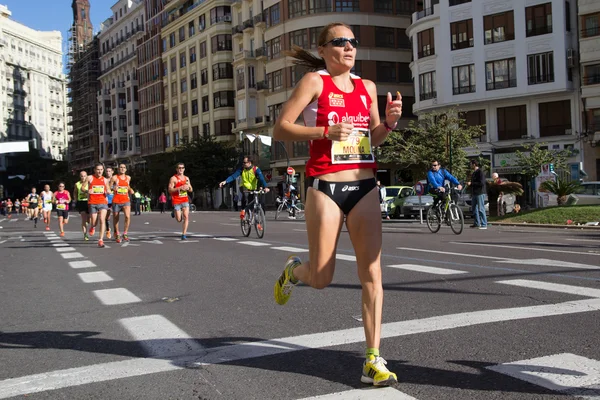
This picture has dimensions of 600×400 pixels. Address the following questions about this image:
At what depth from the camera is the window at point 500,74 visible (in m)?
46.2

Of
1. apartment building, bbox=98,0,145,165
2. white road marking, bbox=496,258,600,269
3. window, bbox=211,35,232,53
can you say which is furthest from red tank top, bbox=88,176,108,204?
apartment building, bbox=98,0,145,165

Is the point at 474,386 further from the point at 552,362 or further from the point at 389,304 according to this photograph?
the point at 389,304

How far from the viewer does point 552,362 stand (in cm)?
424

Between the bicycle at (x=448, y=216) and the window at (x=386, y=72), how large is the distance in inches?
1692

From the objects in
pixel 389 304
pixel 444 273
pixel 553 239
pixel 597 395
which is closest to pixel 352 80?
pixel 597 395

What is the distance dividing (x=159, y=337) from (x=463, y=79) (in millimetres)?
45337

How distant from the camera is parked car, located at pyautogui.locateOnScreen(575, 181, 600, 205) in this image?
91.5ft

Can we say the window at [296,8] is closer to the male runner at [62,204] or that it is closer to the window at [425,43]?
the window at [425,43]

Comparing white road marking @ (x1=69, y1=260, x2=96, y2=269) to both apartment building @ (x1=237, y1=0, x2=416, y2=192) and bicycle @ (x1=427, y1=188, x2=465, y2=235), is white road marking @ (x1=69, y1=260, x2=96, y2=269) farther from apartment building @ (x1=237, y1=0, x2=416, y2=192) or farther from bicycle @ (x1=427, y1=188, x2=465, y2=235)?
apartment building @ (x1=237, y1=0, x2=416, y2=192)

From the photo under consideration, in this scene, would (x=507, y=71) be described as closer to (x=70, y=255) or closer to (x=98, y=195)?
(x=98, y=195)

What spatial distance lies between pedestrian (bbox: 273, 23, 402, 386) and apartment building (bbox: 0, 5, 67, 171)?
13139 centimetres

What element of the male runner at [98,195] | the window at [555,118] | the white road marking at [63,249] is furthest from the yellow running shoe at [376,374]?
the window at [555,118]

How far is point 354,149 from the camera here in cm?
420

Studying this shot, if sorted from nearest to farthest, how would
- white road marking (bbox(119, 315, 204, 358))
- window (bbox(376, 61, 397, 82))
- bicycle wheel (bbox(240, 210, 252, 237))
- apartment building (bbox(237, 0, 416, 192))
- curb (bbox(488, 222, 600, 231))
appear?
1. white road marking (bbox(119, 315, 204, 358))
2. bicycle wheel (bbox(240, 210, 252, 237))
3. curb (bbox(488, 222, 600, 231))
4. apartment building (bbox(237, 0, 416, 192))
5. window (bbox(376, 61, 397, 82))
